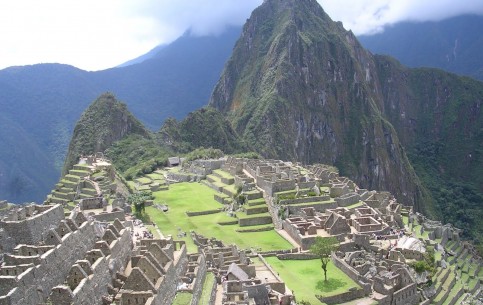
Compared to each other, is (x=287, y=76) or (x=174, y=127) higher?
(x=287, y=76)

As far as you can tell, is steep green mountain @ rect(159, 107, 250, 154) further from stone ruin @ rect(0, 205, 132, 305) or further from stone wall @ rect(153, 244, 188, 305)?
stone ruin @ rect(0, 205, 132, 305)

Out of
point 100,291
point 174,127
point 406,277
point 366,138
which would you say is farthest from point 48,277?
point 366,138

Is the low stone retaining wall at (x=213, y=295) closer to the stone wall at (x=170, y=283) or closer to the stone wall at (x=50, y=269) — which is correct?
the stone wall at (x=170, y=283)

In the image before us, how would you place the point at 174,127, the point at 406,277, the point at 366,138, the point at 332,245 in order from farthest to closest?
1. the point at 366,138
2. the point at 174,127
3. the point at 332,245
4. the point at 406,277

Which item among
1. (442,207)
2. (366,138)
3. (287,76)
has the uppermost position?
(287,76)

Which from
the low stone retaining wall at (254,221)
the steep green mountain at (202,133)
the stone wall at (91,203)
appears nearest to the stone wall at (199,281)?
the stone wall at (91,203)

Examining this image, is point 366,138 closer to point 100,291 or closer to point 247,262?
point 247,262
